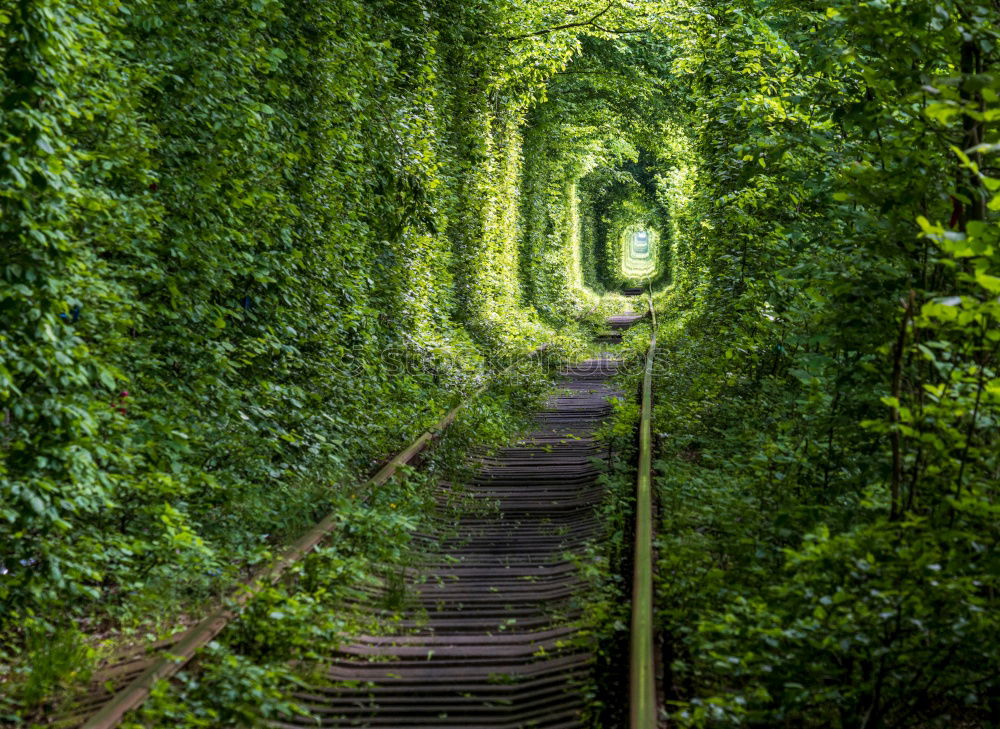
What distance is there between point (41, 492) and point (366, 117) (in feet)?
23.9

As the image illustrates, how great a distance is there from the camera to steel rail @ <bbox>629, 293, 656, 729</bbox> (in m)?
3.88

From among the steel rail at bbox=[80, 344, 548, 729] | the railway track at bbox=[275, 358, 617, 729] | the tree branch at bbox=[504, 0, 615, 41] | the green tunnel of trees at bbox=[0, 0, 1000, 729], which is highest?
the tree branch at bbox=[504, 0, 615, 41]

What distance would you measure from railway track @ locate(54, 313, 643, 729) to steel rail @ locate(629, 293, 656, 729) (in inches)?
12.8

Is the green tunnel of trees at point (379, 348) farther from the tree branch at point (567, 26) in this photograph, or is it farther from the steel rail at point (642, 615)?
the tree branch at point (567, 26)

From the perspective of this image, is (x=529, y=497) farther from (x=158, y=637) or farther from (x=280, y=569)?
(x=158, y=637)

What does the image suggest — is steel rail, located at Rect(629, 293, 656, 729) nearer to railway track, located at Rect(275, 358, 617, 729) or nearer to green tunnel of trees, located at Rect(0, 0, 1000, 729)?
green tunnel of trees, located at Rect(0, 0, 1000, 729)

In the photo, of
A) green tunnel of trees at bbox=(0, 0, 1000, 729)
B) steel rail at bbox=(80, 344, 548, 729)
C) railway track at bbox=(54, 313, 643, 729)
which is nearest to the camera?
steel rail at bbox=(80, 344, 548, 729)

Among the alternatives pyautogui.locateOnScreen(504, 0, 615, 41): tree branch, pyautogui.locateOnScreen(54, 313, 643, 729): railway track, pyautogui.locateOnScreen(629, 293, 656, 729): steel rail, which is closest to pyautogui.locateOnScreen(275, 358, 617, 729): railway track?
pyautogui.locateOnScreen(54, 313, 643, 729): railway track

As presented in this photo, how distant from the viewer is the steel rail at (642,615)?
12.7 ft

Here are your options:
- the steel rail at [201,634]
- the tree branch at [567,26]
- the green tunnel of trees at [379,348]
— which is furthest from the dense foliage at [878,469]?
the tree branch at [567,26]

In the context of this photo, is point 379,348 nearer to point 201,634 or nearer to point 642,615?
point 201,634

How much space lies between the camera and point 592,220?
52156mm

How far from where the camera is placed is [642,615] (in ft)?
15.8

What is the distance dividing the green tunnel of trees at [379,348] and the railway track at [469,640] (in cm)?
40
